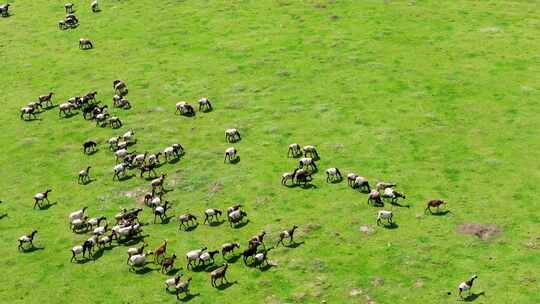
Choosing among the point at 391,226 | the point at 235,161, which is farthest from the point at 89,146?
the point at 391,226

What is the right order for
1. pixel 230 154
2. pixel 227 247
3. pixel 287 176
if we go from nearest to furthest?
pixel 227 247
pixel 287 176
pixel 230 154

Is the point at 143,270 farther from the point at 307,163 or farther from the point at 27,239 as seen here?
the point at 307,163

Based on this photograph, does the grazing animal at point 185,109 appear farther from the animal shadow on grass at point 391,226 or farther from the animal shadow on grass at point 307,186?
the animal shadow on grass at point 391,226

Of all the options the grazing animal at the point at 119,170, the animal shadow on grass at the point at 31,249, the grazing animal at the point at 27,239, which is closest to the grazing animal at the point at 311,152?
the grazing animal at the point at 119,170

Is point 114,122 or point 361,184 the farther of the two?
point 114,122

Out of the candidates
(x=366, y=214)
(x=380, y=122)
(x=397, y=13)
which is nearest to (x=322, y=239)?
(x=366, y=214)

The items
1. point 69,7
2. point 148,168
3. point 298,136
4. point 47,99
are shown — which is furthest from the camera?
point 69,7

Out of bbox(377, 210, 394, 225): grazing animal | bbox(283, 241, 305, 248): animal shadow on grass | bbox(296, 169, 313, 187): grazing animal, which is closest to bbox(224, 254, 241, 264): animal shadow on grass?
bbox(283, 241, 305, 248): animal shadow on grass

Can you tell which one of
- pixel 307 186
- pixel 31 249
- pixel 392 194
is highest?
pixel 392 194

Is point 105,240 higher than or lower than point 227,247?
lower
